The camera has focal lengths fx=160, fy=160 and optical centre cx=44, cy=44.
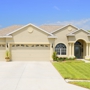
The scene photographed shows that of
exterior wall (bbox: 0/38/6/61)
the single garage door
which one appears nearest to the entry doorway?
the single garage door

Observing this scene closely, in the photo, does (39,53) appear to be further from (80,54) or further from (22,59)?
(80,54)

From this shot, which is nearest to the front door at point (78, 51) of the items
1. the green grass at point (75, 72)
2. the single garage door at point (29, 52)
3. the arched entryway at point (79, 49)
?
the arched entryway at point (79, 49)

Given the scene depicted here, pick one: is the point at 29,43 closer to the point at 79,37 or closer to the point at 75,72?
the point at 79,37

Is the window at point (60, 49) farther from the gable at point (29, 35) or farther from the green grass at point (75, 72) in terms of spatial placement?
the green grass at point (75, 72)

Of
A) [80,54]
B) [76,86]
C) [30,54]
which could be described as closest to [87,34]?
[80,54]

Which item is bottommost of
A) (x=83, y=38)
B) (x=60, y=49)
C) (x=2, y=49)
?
(x=60, y=49)

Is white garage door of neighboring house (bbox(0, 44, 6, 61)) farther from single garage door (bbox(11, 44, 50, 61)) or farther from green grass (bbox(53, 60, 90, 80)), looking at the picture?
green grass (bbox(53, 60, 90, 80))

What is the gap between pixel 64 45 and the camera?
25.2 meters

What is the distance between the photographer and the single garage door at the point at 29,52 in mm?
22656

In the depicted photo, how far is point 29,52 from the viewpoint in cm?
2275

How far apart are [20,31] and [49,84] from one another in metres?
14.1

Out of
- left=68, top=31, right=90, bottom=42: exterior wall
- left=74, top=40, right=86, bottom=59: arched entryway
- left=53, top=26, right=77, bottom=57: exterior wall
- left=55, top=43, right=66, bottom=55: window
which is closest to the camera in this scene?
A: left=68, top=31, right=90, bottom=42: exterior wall

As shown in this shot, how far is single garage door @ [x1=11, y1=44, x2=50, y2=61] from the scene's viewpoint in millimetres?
22656

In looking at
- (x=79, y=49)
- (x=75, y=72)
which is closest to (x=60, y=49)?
(x=79, y=49)
